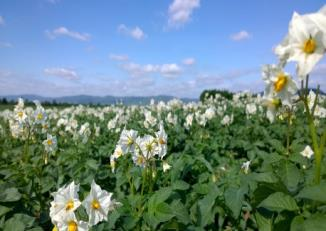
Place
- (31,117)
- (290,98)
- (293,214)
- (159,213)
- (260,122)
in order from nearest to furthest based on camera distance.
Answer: (290,98), (293,214), (159,213), (31,117), (260,122)

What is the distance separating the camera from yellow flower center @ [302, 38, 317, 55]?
1.38 meters

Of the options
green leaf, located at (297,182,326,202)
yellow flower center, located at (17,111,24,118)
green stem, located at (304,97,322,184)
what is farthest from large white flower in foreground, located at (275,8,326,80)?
yellow flower center, located at (17,111,24,118)

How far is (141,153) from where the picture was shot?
2594mm

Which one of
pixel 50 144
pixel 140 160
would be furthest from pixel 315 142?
pixel 50 144

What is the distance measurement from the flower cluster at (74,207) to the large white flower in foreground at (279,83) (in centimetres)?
82

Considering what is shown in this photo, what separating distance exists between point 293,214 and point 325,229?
29 cm

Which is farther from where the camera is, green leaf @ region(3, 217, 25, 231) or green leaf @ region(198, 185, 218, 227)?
green leaf @ region(198, 185, 218, 227)

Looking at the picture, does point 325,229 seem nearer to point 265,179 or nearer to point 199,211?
point 265,179

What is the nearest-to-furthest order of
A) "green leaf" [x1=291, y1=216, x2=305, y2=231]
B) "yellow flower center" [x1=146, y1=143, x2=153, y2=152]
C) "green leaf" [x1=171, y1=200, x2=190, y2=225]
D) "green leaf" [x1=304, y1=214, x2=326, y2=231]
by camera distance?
1. "green leaf" [x1=304, y1=214, x2=326, y2=231]
2. "green leaf" [x1=291, y1=216, x2=305, y2=231]
3. "green leaf" [x1=171, y1=200, x2=190, y2=225]
4. "yellow flower center" [x1=146, y1=143, x2=153, y2=152]

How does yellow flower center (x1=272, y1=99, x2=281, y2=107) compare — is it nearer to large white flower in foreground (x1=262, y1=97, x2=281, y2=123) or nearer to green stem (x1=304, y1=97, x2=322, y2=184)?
large white flower in foreground (x1=262, y1=97, x2=281, y2=123)

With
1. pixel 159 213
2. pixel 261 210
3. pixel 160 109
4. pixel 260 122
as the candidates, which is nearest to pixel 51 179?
pixel 159 213

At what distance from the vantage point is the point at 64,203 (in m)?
1.75

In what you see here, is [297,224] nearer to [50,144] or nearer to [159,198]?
[159,198]

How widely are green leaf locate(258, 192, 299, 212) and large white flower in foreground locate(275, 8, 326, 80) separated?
0.47 m
